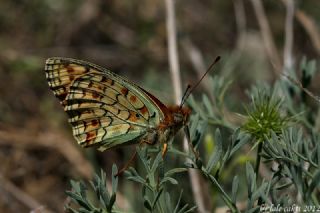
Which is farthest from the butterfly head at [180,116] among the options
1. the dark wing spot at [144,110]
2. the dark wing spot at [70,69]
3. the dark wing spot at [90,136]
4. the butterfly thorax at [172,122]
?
the dark wing spot at [70,69]

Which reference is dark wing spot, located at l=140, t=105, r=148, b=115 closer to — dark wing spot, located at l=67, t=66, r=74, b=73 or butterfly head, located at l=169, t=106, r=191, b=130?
butterfly head, located at l=169, t=106, r=191, b=130

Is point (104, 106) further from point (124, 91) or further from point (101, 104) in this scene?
point (124, 91)

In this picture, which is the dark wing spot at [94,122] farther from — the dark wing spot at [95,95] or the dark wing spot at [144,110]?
the dark wing spot at [144,110]

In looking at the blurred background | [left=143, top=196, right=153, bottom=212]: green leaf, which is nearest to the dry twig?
the blurred background

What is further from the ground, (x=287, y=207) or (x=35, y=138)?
(x=35, y=138)

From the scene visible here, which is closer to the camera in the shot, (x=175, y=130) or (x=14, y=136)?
(x=175, y=130)

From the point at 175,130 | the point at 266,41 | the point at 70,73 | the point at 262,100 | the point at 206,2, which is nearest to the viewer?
the point at 262,100

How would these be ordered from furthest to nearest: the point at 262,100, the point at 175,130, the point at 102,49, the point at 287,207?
the point at 102,49 < the point at 175,130 < the point at 262,100 < the point at 287,207

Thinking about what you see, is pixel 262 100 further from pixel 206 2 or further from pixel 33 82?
pixel 206 2

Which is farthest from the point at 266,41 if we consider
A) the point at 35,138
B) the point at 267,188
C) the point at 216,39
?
the point at 267,188
